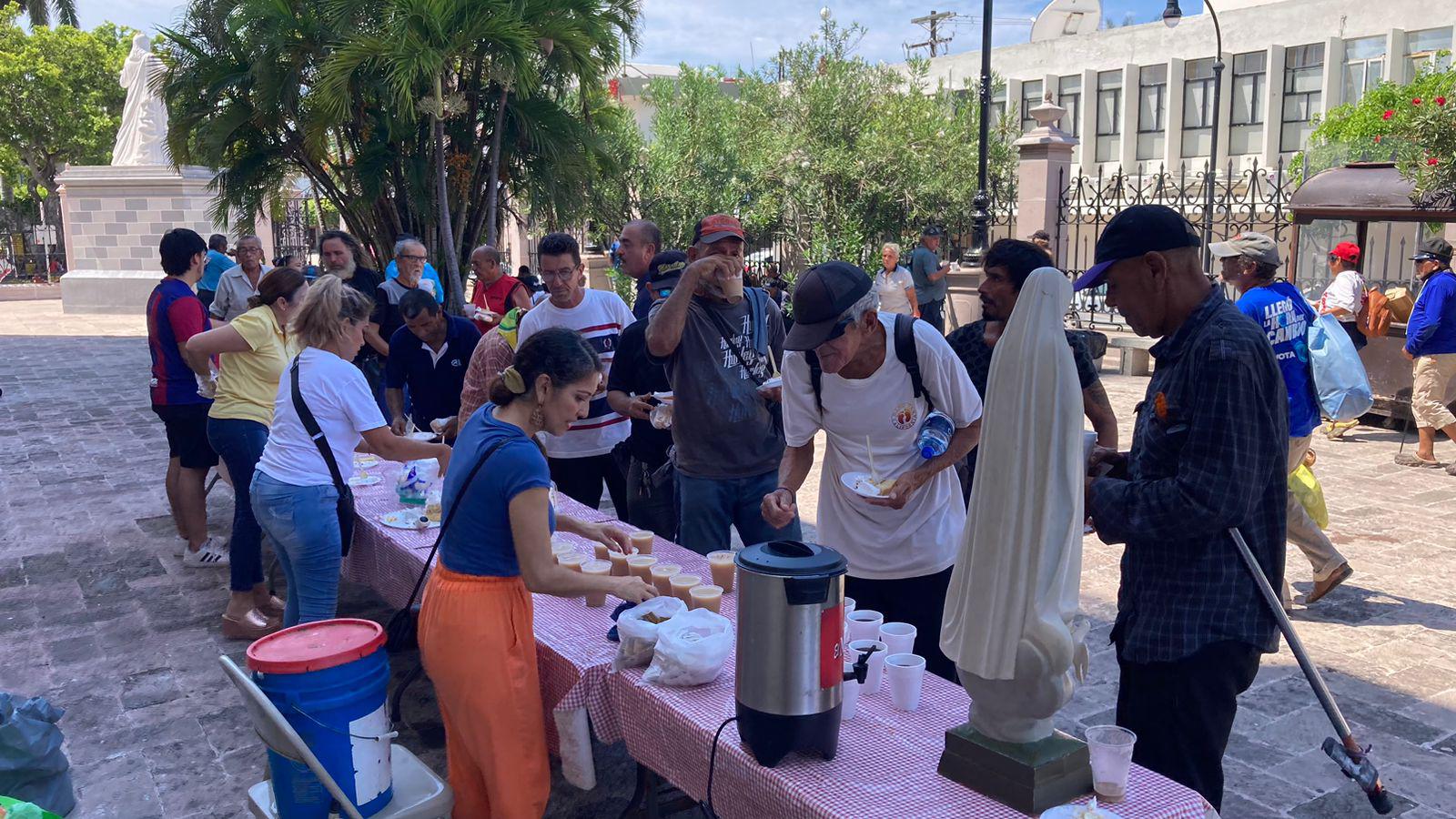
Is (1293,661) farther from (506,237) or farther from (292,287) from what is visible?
(506,237)

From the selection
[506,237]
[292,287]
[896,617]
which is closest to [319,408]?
[292,287]

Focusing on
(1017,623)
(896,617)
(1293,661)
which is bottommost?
(1293,661)

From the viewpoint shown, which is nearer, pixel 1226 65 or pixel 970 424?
pixel 970 424

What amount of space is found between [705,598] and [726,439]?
3.92 ft

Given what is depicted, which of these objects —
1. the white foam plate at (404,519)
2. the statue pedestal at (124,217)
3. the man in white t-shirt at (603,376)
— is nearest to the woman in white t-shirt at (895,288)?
the man in white t-shirt at (603,376)

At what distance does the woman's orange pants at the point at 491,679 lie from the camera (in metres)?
2.92

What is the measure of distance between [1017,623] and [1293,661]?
3.75 m

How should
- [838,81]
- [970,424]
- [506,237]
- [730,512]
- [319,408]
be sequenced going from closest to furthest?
[970,424], [319,408], [730,512], [838,81], [506,237]

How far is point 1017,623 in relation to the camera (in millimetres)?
1999

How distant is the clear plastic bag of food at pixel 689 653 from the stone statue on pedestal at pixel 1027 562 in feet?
2.55

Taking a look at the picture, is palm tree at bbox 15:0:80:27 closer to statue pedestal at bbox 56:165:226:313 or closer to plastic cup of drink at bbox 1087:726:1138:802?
statue pedestal at bbox 56:165:226:313

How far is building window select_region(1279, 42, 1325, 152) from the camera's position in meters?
34.0

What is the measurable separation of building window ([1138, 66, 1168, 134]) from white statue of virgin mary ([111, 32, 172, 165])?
31795 millimetres

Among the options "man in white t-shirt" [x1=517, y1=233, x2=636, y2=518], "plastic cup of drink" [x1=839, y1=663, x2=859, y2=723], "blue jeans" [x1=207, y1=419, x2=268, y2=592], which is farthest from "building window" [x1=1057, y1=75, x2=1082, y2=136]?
"plastic cup of drink" [x1=839, y1=663, x2=859, y2=723]
